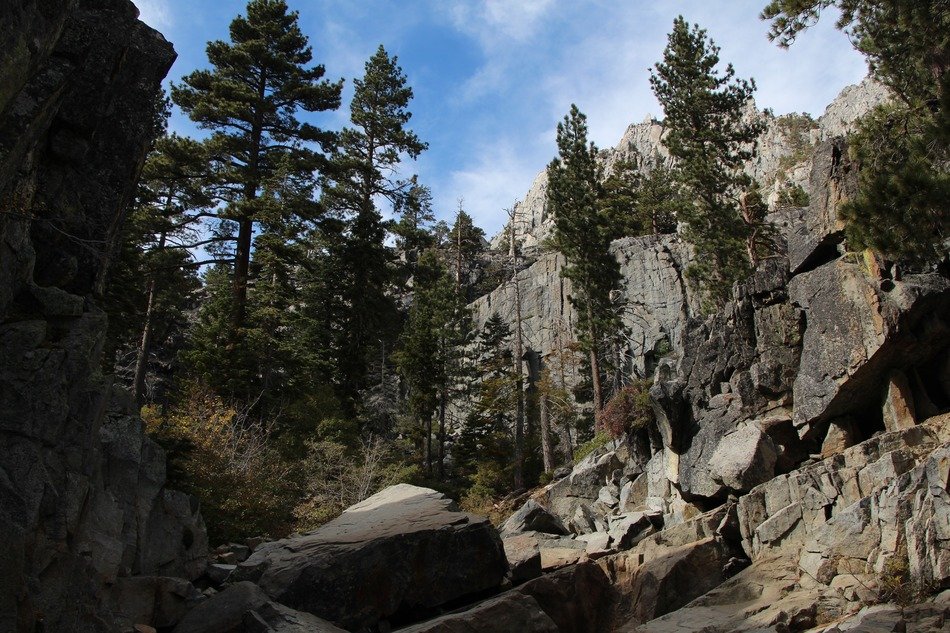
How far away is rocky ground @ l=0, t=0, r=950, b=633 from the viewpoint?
835cm

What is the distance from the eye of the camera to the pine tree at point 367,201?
31.6m

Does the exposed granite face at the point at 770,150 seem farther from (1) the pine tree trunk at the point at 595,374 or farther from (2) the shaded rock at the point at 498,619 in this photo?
(2) the shaded rock at the point at 498,619

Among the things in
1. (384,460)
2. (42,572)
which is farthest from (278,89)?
(42,572)

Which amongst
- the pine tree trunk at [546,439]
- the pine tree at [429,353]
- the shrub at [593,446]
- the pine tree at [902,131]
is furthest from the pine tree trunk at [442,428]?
the pine tree at [902,131]

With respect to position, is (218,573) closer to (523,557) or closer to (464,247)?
(523,557)

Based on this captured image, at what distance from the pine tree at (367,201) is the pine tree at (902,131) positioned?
2062 cm

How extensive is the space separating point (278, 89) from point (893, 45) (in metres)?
21.2

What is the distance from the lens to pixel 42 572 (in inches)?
300

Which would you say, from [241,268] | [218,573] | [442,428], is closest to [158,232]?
[241,268]

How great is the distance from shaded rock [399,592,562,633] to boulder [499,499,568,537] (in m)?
7.89

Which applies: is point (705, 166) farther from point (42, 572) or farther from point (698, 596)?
point (42, 572)

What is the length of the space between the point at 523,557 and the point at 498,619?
4277 millimetres

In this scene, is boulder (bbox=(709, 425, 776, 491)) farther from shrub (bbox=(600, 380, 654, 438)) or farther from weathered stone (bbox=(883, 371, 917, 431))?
shrub (bbox=(600, 380, 654, 438))

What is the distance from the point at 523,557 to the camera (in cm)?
1561
